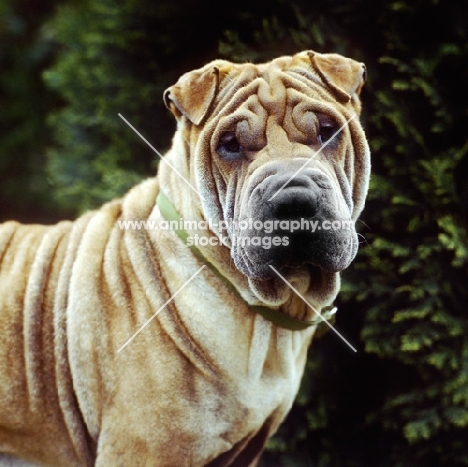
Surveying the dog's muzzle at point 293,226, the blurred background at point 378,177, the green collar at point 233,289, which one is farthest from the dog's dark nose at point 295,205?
the blurred background at point 378,177

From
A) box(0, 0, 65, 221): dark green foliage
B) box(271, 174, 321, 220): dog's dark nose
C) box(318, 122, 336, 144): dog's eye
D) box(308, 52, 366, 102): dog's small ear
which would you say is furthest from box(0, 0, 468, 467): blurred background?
box(0, 0, 65, 221): dark green foliage

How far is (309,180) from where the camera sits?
192 centimetres

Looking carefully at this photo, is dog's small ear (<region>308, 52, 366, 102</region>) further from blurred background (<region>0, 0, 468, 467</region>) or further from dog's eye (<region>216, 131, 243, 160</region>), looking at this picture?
blurred background (<region>0, 0, 468, 467</region>)

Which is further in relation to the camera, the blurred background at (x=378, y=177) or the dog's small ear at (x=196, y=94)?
the blurred background at (x=378, y=177)

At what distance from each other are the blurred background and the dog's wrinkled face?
80cm

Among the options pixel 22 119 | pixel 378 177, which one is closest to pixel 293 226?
pixel 378 177

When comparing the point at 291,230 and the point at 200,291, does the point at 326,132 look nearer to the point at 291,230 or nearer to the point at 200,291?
the point at 291,230

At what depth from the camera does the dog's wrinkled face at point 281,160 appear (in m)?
1.94

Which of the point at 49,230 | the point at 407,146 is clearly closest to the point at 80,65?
the point at 49,230

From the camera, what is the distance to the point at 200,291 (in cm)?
228

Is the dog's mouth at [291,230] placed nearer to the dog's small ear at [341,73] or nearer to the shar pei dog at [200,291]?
the shar pei dog at [200,291]

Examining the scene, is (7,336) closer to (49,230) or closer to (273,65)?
(49,230)

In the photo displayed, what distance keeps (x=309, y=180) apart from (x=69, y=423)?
3.94 feet

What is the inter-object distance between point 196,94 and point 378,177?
1.12m
